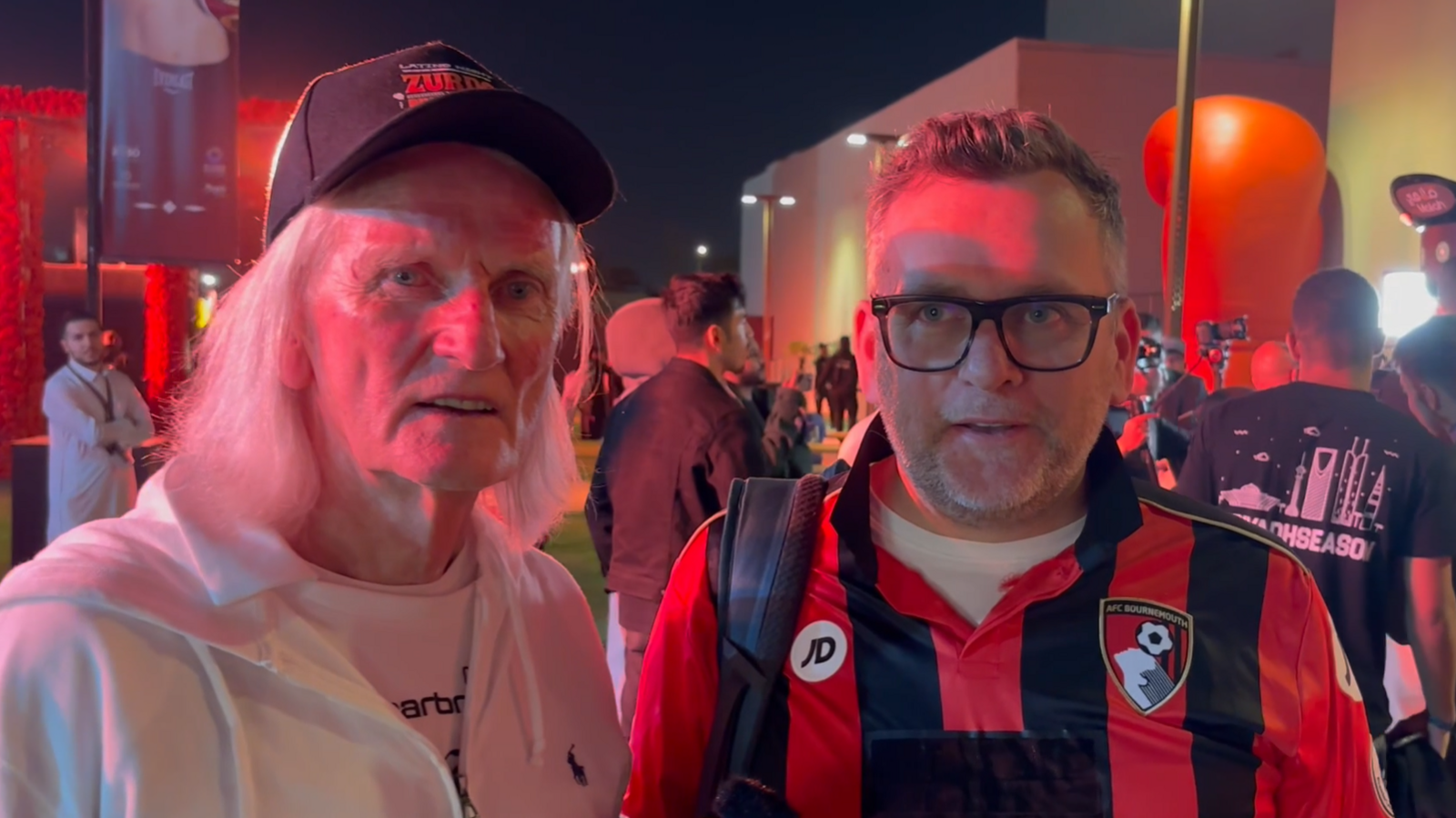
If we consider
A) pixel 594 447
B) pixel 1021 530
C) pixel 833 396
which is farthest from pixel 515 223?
pixel 833 396

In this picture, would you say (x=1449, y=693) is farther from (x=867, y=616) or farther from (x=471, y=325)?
(x=471, y=325)

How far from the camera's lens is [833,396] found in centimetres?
1980

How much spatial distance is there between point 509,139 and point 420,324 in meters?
0.27

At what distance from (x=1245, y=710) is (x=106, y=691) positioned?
4.74 feet

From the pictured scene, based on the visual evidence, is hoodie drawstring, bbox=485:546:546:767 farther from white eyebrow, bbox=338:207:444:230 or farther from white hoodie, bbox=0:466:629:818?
white eyebrow, bbox=338:207:444:230

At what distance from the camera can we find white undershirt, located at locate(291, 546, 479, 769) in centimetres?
124

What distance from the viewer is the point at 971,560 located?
5.21 ft

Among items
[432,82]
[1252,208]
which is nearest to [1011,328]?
[432,82]

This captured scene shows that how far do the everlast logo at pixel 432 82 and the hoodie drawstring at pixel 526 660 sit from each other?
64cm

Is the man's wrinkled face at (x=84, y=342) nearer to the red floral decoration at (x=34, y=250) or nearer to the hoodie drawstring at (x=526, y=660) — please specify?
the red floral decoration at (x=34, y=250)

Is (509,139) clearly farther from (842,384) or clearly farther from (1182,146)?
(842,384)

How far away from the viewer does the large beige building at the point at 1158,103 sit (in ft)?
32.4

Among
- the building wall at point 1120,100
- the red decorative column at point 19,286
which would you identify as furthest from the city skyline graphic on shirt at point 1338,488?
the building wall at point 1120,100

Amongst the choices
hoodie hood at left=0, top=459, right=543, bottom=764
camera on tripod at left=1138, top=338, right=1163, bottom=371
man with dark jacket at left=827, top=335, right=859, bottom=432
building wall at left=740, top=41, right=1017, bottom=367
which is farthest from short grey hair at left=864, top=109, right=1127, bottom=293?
man with dark jacket at left=827, top=335, right=859, bottom=432
